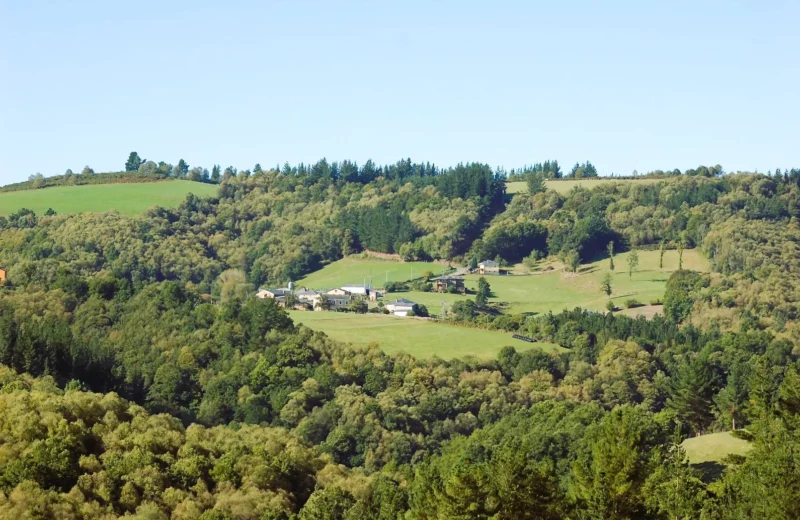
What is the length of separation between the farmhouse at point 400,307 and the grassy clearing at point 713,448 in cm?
7515

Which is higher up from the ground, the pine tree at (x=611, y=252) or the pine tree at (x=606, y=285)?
the pine tree at (x=611, y=252)

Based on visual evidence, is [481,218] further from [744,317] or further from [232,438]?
[232,438]

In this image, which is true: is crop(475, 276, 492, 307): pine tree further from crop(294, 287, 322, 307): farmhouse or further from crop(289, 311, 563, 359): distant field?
crop(294, 287, 322, 307): farmhouse

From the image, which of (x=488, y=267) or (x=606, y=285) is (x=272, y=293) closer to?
(x=488, y=267)

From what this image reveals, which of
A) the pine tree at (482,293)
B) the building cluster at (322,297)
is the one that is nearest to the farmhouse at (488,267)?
the pine tree at (482,293)

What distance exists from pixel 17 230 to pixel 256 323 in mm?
73289

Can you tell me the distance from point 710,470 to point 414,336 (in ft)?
208

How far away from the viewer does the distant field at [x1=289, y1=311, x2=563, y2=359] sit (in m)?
121

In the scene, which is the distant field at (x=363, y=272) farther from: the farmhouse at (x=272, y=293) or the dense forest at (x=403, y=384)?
the farmhouse at (x=272, y=293)

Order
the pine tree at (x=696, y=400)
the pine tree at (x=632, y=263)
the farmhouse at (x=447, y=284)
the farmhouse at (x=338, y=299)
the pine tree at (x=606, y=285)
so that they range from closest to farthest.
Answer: the pine tree at (x=696, y=400) < the farmhouse at (x=338, y=299) < the pine tree at (x=606, y=285) < the farmhouse at (x=447, y=284) < the pine tree at (x=632, y=263)

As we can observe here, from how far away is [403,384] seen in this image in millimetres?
109438

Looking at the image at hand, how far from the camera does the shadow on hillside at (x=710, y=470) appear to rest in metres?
62.2

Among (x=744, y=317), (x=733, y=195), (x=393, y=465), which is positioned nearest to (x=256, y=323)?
(x=393, y=465)

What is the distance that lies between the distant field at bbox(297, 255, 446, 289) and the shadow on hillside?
10691cm
